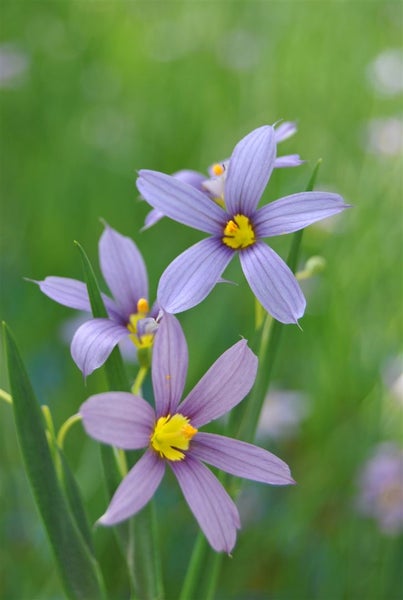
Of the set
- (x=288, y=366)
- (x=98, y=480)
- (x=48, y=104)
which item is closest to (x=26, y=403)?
(x=98, y=480)

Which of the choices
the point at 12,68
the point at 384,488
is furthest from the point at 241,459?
the point at 12,68

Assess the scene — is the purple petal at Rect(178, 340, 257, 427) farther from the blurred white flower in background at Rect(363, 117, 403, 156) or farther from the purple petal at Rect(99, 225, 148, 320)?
the blurred white flower in background at Rect(363, 117, 403, 156)

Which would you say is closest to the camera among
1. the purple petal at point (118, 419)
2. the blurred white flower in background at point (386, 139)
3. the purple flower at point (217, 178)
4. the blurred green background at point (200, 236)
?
the purple petal at point (118, 419)

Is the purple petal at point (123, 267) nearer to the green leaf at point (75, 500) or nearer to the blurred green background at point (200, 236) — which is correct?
the green leaf at point (75, 500)

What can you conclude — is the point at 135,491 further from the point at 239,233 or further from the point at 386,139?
the point at 386,139

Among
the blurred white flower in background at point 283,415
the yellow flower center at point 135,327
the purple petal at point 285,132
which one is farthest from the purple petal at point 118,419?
the blurred white flower in background at point 283,415

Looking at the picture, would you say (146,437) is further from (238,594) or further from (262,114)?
(262,114)
